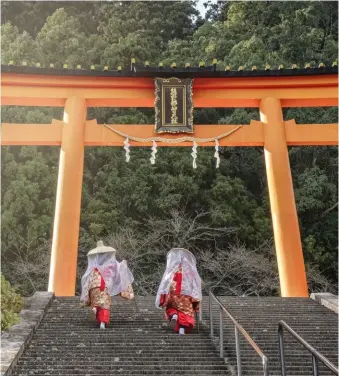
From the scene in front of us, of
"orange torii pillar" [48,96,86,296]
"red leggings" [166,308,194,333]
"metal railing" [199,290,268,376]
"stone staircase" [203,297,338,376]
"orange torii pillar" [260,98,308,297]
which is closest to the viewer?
"metal railing" [199,290,268,376]

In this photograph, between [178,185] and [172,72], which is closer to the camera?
[172,72]

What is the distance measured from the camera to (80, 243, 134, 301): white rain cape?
5.98m

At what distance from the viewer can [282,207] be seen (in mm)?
9352

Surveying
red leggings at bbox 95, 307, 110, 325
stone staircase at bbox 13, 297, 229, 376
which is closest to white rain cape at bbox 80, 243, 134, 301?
red leggings at bbox 95, 307, 110, 325

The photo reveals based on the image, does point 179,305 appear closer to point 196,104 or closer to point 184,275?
point 184,275

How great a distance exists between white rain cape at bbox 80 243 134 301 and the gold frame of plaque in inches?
175

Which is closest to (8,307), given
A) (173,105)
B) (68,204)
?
(68,204)

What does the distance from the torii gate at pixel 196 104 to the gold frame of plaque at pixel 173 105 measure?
159 millimetres

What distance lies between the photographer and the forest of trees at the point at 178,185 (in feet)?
44.9

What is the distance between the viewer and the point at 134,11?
1045 inches

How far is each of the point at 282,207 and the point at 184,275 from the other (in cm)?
419

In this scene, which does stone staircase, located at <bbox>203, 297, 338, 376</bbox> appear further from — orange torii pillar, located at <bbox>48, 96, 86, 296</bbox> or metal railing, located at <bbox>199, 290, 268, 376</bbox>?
orange torii pillar, located at <bbox>48, 96, 86, 296</bbox>

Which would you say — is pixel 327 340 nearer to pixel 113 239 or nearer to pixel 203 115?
pixel 113 239

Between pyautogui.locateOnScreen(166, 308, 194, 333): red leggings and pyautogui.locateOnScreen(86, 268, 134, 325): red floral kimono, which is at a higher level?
pyautogui.locateOnScreen(86, 268, 134, 325): red floral kimono
